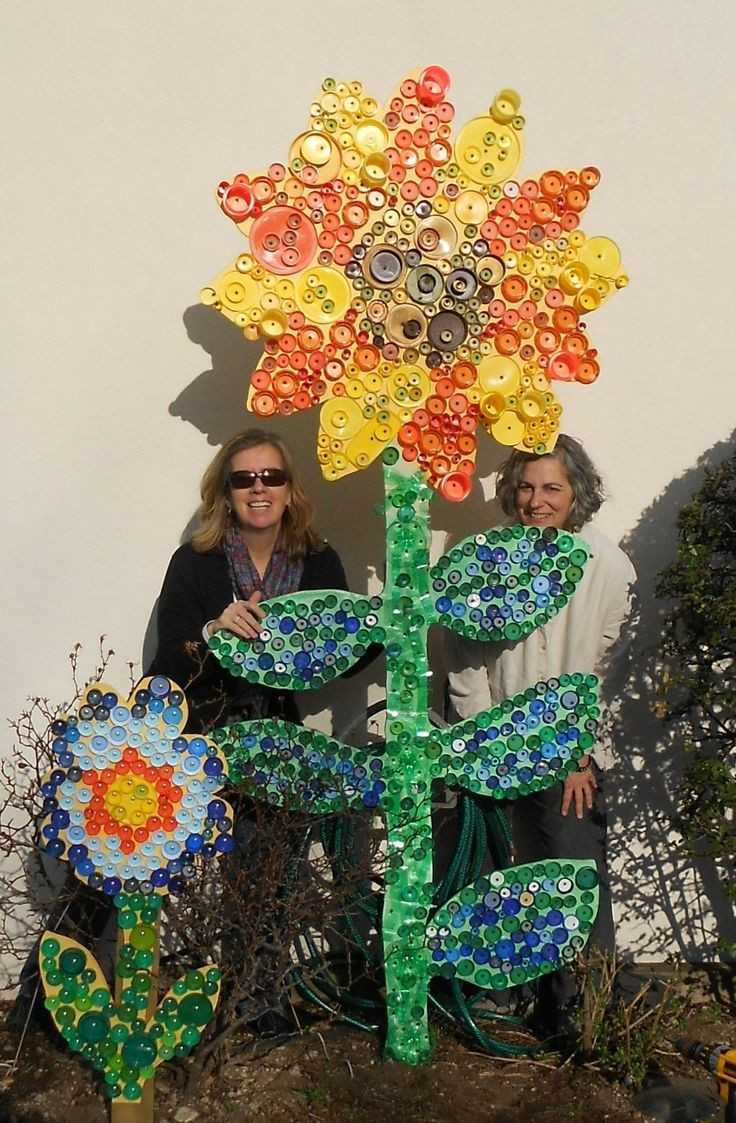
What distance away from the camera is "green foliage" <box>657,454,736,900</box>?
133 inches

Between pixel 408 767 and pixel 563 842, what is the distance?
1.84 feet

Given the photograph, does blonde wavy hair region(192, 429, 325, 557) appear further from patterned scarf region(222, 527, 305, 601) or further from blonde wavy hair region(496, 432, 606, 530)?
blonde wavy hair region(496, 432, 606, 530)

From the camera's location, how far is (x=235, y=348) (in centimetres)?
385

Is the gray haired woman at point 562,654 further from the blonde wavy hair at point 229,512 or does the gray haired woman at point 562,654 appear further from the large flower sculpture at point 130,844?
the large flower sculpture at point 130,844

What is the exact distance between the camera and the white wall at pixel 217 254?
147 inches

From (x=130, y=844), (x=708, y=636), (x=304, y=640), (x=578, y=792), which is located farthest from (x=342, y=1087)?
(x=708, y=636)

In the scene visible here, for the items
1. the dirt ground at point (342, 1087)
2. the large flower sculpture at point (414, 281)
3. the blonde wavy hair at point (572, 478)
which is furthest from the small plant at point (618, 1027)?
the large flower sculpture at point (414, 281)

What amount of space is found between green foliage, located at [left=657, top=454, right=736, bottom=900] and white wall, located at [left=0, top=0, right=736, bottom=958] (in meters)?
0.40

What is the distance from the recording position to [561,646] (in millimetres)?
3549

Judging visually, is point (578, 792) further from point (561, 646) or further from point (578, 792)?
point (561, 646)

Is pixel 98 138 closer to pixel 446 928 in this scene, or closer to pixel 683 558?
pixel 683 558

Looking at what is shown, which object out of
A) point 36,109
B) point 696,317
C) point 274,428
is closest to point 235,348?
point 274,428

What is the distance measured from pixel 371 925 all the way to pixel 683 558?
1.45m

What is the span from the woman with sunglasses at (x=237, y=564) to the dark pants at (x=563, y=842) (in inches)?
30.0
